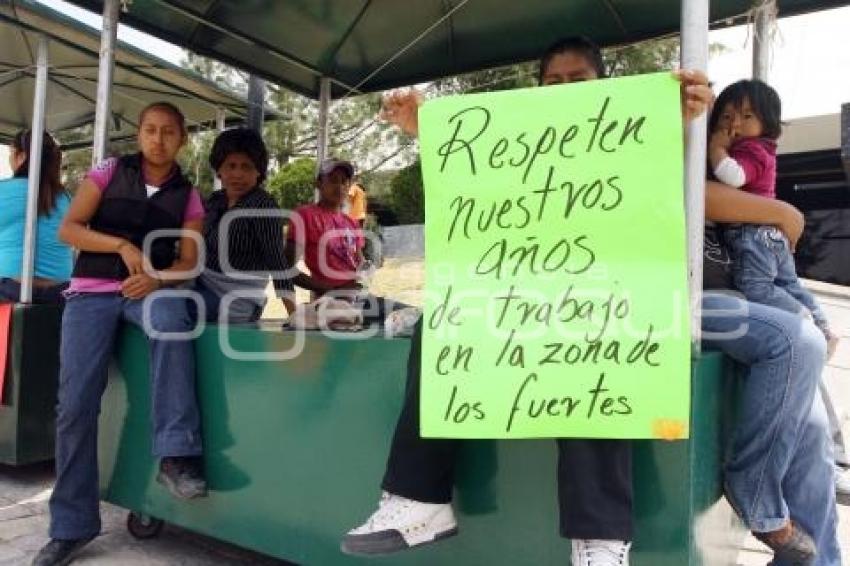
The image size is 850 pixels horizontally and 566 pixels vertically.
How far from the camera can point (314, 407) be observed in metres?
2.26

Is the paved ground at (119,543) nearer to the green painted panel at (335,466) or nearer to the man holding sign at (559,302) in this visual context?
the green painted panel at (335,466)

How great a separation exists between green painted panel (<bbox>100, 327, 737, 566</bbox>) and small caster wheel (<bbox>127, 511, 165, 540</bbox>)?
0.17 m

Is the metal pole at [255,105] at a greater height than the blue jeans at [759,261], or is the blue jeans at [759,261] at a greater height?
the metal pole at [255,105]

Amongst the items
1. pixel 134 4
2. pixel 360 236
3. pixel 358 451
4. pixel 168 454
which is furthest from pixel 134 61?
pixel 358 451

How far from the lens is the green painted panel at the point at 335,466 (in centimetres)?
171

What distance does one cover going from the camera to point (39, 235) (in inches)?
144

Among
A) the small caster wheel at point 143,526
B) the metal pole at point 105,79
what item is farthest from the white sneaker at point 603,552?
the metal pole at point 105,79

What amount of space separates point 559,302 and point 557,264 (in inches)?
3.3

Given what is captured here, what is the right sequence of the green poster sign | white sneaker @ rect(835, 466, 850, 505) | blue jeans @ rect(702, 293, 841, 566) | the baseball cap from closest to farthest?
the green poster sign, blue jeans @ rect(702, 293, 841, 566), white sneaker @ rect(835, 466, 850, 505), the baseball cap

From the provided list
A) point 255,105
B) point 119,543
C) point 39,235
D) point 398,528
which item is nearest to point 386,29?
point 255,105

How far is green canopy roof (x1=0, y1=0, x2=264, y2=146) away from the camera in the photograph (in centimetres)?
366

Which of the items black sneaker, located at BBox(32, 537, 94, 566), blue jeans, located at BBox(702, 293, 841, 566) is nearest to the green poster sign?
blue jeans, located at BBox(702, 293, 841, 566)

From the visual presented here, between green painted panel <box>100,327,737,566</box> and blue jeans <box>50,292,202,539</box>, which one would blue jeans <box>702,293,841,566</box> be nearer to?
green painted panel <box>100,327,737,566</box>

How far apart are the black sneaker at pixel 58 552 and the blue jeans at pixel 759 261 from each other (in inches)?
94.2
